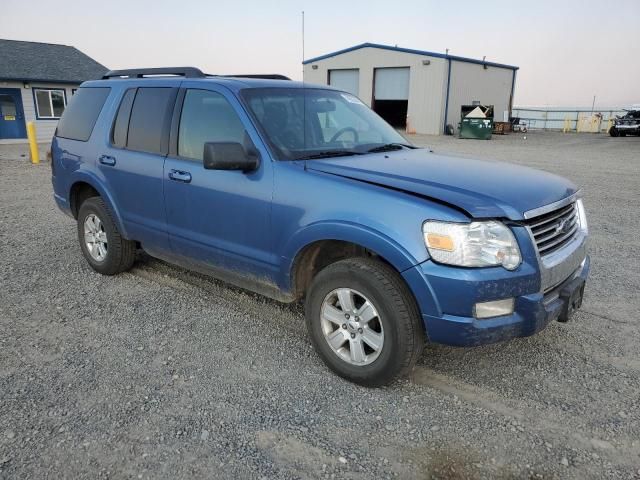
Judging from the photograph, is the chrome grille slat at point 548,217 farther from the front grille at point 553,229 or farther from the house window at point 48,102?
the house window at point 48,102

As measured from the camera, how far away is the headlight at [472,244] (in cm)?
280

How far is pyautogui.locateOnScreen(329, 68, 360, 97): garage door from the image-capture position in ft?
110

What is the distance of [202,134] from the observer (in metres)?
4.02

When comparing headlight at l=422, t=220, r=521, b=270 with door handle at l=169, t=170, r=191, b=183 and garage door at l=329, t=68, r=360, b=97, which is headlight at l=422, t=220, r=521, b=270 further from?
garage door at l=329, t=68, r=360, b=97

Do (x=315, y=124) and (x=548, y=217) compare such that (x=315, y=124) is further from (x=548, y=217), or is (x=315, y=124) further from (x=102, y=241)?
(x=102, y=241)

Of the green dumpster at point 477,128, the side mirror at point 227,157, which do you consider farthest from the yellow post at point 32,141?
the green dumpster at point 477,128

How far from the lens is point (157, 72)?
4.72 meters

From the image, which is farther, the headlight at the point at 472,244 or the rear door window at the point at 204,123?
the rear door window at the point at 204,123

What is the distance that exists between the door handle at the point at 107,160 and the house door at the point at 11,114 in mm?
21731

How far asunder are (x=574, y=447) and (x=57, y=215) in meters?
7.85

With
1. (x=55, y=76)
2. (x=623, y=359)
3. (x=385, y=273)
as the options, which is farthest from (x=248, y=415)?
(x=55, y=76)

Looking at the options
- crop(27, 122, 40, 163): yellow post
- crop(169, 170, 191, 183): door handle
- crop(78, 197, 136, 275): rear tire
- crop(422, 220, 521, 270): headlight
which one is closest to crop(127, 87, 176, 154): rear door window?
crop(169, 170, 191, 183): door handle

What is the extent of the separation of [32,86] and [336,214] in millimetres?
24648

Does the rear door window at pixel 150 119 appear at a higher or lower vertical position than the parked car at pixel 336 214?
higher
